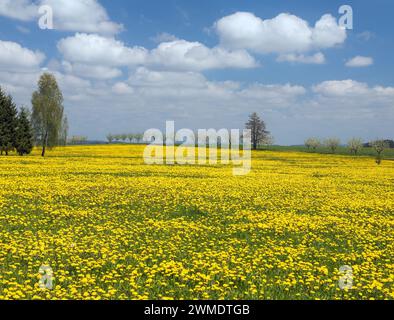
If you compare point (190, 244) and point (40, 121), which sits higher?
point (40, 121)

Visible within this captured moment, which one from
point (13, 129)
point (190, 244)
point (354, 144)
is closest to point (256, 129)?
point (354, 144)

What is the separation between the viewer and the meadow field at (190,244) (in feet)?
29.9

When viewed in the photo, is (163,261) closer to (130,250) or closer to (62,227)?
(130,250)

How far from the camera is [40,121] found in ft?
218

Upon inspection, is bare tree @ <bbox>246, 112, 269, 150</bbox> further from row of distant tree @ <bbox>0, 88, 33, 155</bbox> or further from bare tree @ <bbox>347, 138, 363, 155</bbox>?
row of distant tree @ <bbox>0, 88, 33, 155</bbox>

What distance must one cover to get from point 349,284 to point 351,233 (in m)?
6.42

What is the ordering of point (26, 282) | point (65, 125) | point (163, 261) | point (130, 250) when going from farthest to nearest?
point (65, 125) → point (130, 250) → point (163, 261) → point (26, 282)

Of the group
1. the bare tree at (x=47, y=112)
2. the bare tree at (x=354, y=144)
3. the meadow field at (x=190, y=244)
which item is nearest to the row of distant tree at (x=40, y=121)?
the bare tree at (x=47, y=112)

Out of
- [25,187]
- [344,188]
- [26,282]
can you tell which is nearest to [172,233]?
[26,282]

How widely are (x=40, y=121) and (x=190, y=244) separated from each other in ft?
198

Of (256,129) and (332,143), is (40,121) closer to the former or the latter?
(256,129)

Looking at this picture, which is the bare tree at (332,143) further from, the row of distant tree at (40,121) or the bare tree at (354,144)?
the row of distant tree at (40,121)
